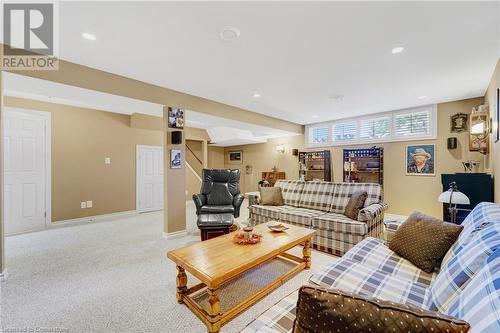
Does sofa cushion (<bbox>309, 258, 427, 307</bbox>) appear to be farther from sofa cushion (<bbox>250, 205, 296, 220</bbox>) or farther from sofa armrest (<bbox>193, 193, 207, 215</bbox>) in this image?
sofa armrest (<bbox>193, 193, 207, 215</bbox>)

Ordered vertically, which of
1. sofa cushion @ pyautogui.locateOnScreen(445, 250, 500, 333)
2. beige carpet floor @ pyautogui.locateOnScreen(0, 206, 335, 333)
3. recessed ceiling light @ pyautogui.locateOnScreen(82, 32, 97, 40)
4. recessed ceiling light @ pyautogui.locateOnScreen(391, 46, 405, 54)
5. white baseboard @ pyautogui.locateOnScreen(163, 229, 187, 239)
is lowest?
beige carpet floor @ pyautogui.locateOnScreen(0, 206, 335, 333)

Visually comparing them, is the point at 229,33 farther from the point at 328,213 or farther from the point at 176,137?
the point at 328,213

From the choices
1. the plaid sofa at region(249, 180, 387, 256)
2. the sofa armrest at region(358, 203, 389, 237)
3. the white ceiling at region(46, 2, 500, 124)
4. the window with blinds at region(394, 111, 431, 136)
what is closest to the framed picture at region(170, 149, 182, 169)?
the white ceiling at region(46, 2, 500, 124)

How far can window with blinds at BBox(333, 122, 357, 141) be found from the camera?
5570 mm

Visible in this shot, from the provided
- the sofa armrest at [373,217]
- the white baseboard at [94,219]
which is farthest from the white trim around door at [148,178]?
the sofa armrest at [373,217]

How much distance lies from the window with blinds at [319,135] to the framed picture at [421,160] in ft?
6.35

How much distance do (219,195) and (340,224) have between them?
2.10m

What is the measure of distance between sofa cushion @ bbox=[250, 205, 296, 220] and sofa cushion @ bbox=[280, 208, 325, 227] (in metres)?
0.11

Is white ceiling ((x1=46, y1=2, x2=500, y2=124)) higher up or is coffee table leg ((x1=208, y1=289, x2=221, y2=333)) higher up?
white ceiling ((x1=46, y1=2, x2=500, y2=124))

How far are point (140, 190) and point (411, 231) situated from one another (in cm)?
555

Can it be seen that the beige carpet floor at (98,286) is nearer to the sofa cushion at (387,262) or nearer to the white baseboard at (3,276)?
the white baseboard at (3,276)

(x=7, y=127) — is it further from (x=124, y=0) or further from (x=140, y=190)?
(x=124, y=0)

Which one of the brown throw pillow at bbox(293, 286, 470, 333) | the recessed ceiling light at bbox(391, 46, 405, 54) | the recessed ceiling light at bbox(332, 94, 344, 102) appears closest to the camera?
the brown throw pillow at bbox(293, 286, 470, 333)

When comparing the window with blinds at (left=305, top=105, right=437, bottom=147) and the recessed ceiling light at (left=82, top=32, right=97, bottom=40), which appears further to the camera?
the window with blinds at (left=305, top=105, right=437, bottom=147)
